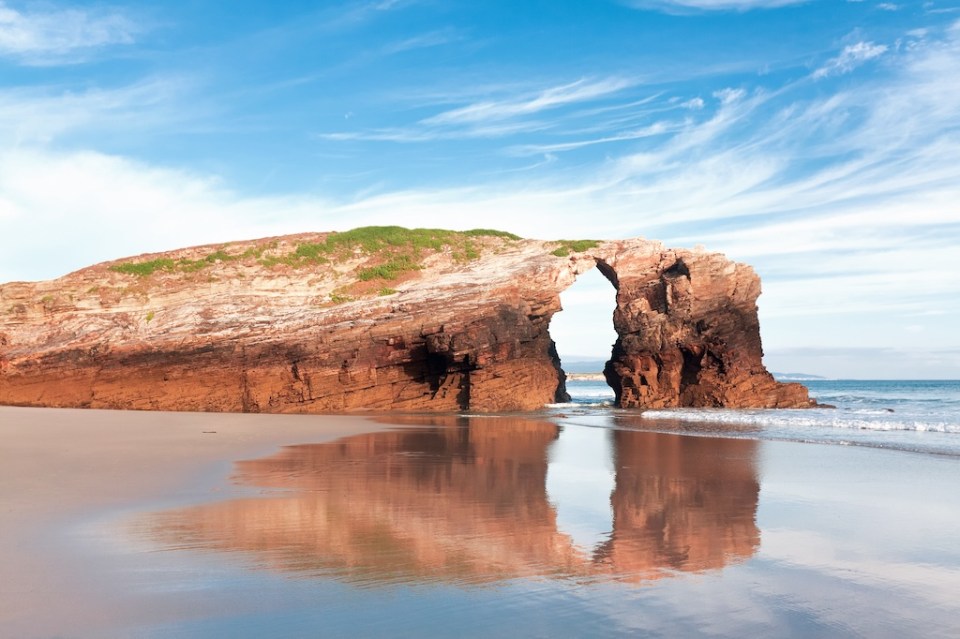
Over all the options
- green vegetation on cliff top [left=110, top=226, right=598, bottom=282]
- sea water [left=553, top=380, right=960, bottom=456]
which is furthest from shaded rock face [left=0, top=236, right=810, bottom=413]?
sea water [left=553, top=380, right=960, bottom=456]

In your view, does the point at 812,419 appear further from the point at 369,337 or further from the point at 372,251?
the point at 372,251

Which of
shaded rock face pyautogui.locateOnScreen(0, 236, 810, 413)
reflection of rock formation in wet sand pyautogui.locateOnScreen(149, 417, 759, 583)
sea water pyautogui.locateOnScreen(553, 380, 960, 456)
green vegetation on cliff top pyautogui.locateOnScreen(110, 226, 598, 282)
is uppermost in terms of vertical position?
green vegetation on cliff top pyautogui.locateOnScreen(110, 226, 598, 282)

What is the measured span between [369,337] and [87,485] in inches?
741

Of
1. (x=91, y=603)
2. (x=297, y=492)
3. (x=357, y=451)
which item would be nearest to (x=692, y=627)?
(x=91, y=603)

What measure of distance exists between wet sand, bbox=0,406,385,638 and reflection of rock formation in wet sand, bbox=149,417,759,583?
79 centimetres

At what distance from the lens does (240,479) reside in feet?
32.6

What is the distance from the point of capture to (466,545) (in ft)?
20.5

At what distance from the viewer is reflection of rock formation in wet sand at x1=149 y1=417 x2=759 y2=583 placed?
5637mm

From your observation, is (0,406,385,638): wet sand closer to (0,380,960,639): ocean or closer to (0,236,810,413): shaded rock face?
(0,380,960,639): ocean

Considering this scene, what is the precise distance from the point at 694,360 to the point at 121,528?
25.9m

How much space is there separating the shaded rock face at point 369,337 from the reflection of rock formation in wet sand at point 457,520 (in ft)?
48.1

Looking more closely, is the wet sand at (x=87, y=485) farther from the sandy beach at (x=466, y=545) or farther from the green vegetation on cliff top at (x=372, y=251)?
the green vegetation on cliff top at (x=372, y=251)

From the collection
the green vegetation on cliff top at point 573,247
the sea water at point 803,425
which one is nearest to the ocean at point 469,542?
the sea water at point 803,425

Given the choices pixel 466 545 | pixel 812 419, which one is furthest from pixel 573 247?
pixel 466 545
